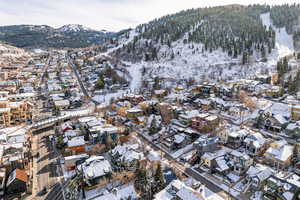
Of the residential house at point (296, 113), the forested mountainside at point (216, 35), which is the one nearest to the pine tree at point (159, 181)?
the residential house at point (296, 113)

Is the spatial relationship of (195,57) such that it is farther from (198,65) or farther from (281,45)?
(281,45)

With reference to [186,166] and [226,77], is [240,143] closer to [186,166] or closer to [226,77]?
[186,166]

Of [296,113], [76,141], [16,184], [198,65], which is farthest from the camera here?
[198,65]

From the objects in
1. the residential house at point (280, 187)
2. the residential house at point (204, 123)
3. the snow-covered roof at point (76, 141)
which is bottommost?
the residential house at point (280, 187)

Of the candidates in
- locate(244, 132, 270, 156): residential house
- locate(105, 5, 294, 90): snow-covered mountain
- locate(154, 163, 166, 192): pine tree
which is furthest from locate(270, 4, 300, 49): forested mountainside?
locate(154, 163, 166, 192): pine tree

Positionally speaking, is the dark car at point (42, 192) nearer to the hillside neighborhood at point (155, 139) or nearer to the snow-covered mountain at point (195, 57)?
the hillside neighborhood at point (155, 139)

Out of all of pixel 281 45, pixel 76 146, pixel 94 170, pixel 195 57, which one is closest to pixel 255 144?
pixel 94 170

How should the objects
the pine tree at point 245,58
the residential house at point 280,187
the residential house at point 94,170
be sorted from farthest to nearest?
the pine tree at point 245,58 → the residential house at point 94,170 → the residential house at point 280,187

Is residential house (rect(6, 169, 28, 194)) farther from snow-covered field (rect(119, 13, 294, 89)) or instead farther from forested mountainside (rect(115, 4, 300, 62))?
forested mountainside (rect(115, 4, 300, 62))
